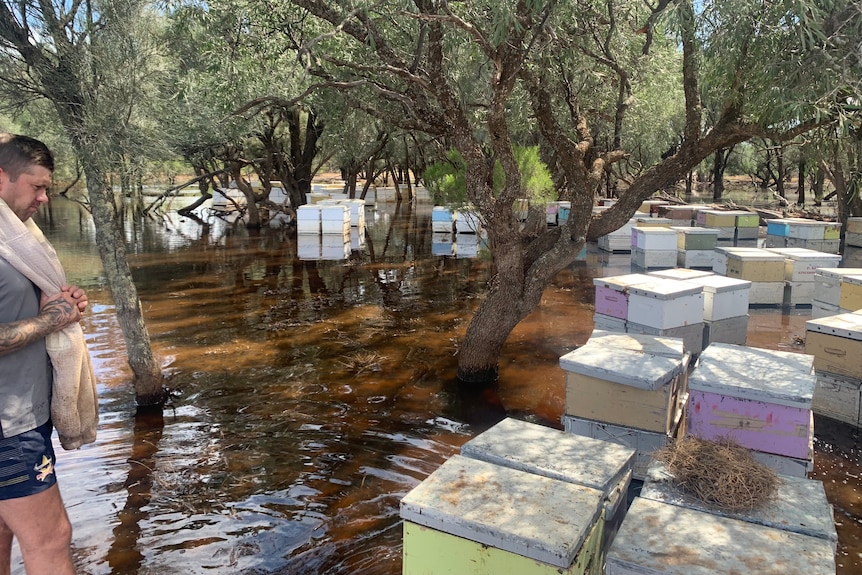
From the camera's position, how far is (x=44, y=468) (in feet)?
8.46

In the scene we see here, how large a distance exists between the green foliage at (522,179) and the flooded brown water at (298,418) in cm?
194

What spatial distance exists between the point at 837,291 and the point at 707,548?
293 inches

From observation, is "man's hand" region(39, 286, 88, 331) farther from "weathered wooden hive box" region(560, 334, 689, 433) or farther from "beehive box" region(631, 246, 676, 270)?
"beehive box" region(631, 246, 676, 270)

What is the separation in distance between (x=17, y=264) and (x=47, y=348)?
376 mm

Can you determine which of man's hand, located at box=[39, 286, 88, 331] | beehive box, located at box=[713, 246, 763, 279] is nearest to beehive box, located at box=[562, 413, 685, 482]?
man's hand, located at box=[39, 286, 88, 331]

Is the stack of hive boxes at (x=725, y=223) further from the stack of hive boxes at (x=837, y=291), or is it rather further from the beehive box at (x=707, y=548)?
the beehive box at (x=707, y=548)

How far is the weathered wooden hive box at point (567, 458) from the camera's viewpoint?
3049 millimetres

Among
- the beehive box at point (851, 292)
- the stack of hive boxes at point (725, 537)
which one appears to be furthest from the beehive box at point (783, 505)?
the beehive box at point (851, 292)

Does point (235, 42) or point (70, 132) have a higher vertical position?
point (235, 42)

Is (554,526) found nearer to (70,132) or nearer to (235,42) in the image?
(70,132)

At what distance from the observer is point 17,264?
2.56 meters

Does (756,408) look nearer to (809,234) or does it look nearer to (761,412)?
(761,412)

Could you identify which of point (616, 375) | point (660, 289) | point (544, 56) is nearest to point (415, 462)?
point (616, 375)

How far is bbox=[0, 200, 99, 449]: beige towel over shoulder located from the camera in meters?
2.56
